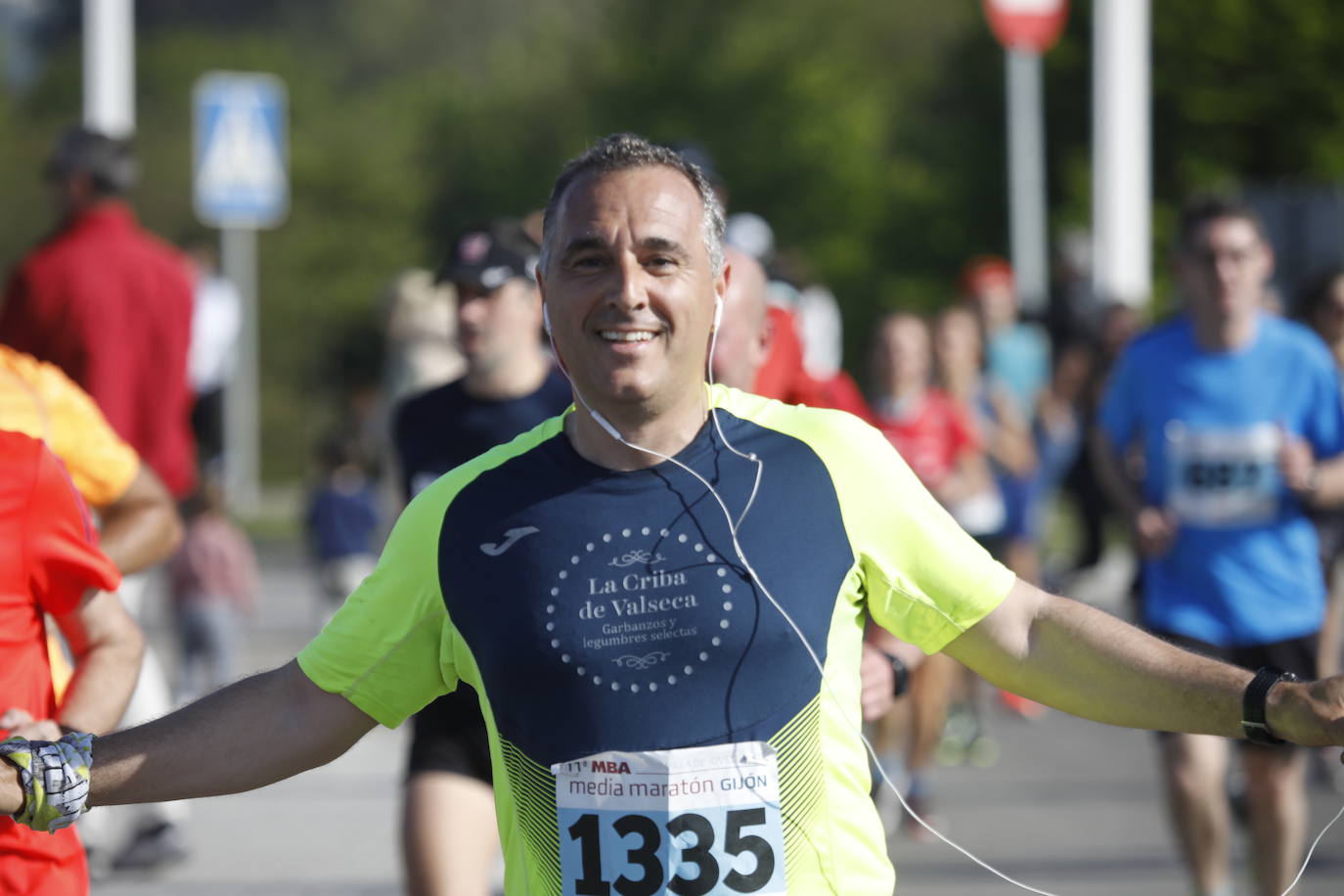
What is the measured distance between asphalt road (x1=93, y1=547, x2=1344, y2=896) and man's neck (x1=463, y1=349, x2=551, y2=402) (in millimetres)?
2325

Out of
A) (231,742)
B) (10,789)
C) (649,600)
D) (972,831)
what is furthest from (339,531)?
(649,600)

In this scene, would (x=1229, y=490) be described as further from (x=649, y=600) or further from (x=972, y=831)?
(x=649, y=600)

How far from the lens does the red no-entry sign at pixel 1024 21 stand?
16.8m

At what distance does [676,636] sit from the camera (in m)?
3.00

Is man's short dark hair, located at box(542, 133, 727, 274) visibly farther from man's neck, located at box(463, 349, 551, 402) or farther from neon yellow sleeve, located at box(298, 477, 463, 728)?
man's neck, located at box(463, 349, 551, 402)

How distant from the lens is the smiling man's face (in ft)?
9.91

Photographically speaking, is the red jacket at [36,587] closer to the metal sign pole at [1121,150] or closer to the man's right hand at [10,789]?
the man's right hand at [10,789]

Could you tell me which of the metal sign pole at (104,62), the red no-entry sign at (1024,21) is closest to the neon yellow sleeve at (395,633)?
the metal sign pole at (104,62)

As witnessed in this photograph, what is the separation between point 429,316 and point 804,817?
545cm

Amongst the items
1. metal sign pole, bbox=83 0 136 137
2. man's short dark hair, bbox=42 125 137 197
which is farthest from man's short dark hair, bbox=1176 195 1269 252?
metal sign pole, bbox=83 0 136 137

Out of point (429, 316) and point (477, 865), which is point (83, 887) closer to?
point (477, 865)

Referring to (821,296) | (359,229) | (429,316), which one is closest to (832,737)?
(429,316)

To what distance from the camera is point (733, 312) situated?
5.03m

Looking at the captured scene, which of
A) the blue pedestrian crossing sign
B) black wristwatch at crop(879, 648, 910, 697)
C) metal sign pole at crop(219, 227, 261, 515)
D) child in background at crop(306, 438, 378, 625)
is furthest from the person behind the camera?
metal sign pole at crop(219, 227, 261, 515)
